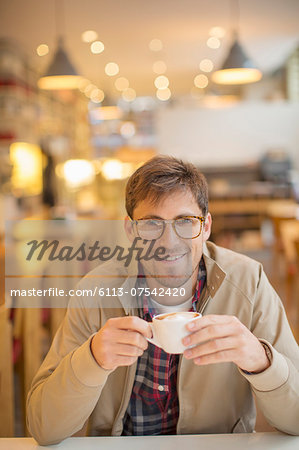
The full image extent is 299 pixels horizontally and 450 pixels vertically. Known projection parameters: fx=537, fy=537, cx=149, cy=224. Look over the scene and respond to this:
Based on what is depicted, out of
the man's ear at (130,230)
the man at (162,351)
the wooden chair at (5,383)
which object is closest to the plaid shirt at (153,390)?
the man at (162,351)

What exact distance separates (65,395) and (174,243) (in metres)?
0.44

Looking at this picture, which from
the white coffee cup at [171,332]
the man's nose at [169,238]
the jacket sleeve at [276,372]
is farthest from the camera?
the man's nose at [169,238]

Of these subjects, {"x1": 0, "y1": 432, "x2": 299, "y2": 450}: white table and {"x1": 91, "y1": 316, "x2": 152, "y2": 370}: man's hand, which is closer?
{"x1": 91, "y1": 316, "x2": 152, "y2": 370}: man's hand

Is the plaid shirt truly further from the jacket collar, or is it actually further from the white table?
the white table

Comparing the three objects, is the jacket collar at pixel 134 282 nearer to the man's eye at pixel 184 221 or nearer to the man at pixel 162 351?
the man at pixel 162 351

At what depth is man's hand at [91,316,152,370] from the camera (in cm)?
108

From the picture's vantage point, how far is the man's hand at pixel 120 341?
1076mm

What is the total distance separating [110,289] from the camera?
145 cm

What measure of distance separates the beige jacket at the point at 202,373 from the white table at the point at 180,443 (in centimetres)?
3

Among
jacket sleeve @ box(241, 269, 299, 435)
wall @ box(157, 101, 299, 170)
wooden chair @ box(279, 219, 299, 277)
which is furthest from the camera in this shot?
wall @ box(157, 101, 299, 170)

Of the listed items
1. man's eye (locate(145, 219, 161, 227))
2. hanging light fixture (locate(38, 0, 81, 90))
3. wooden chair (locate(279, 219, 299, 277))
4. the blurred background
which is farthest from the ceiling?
man's eye (locate(145, 219, 161, 227))

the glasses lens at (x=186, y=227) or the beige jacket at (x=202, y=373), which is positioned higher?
the glasses lens at (x=186, y=227)

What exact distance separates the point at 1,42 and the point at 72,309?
7391mm

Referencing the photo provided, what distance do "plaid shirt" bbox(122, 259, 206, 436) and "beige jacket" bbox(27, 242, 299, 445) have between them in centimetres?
3
